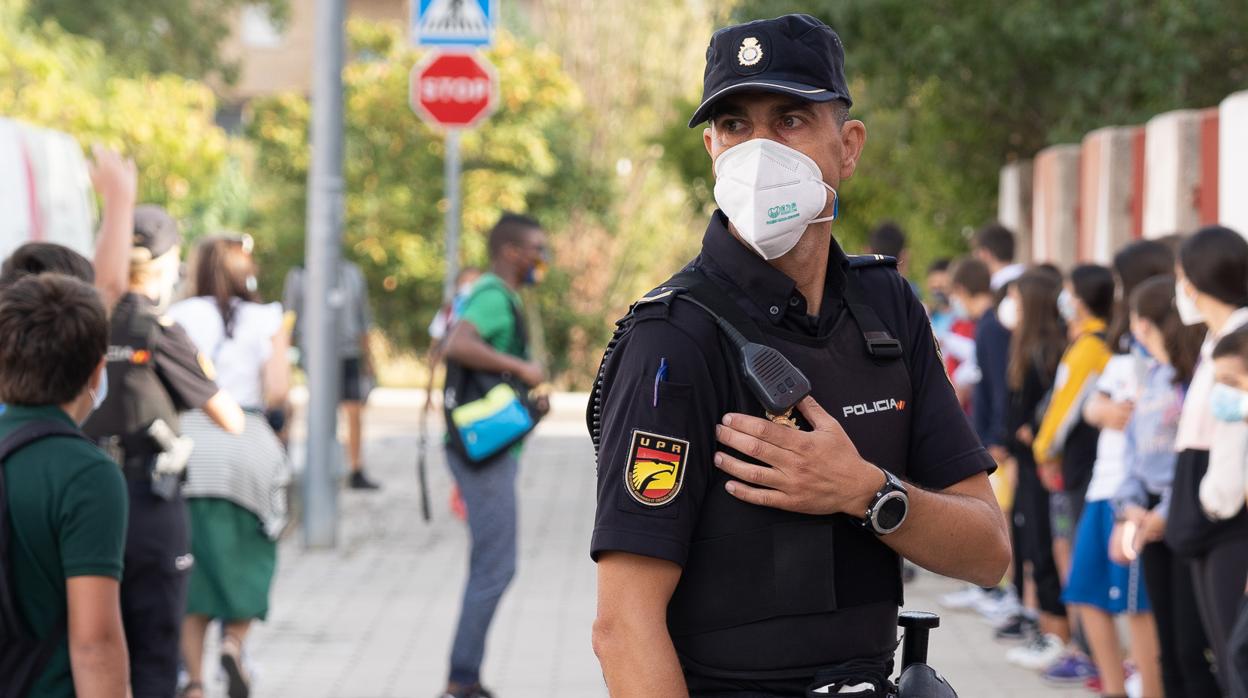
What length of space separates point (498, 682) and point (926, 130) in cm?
773

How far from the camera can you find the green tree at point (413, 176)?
24391 millimetres

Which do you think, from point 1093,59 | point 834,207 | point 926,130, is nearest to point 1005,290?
point 1093,59

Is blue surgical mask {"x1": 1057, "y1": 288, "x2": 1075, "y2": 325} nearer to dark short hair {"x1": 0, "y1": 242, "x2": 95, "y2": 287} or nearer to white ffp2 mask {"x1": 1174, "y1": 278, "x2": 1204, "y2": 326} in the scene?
white ffp2 mask {"x1": 1174, "y1": 278, "x2": 1204, "y2": 326}

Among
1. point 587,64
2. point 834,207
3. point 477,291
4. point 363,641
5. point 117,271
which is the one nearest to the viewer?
point 834,207

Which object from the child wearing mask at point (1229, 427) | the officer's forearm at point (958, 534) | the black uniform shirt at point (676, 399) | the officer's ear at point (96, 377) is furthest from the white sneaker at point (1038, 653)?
the black uniform shirt at point (676, 399)

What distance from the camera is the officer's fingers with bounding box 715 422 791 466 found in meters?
2.81

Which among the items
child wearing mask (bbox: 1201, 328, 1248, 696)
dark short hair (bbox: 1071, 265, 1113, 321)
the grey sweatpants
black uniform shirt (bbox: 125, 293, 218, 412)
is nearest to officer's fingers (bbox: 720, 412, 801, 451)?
child wearing mask (bbox: 1201, 328, 1248, 696)

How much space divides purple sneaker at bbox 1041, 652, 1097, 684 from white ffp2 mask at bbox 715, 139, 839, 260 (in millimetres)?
5876

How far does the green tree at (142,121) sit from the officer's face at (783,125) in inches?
891

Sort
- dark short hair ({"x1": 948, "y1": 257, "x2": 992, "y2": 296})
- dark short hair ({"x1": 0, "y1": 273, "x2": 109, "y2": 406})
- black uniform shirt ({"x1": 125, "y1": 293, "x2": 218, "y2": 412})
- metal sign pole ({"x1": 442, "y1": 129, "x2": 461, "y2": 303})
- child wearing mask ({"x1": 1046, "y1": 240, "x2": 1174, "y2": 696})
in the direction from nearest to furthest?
1. dark short hair ({"x1": 0, "y1": 273, "x2": 109, "y2": 406})
2. black uniform shirt ({"x1": 125, "y1": 293, "x2": 218, "y2": 412})
3. child wearing mask ({"x1": 1046, "y1": 240, "x2": 1174, "y2": 696})
4. dark short hair ({"x1": 948, "y1": 257, "x2": 992, "y2": 296})
5. metal sign pole ({"x1": 442, "y1": 129, "x2": 461, "y2": 303})


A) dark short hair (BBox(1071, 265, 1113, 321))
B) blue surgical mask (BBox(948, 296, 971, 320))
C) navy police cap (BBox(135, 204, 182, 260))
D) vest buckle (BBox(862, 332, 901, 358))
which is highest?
navy police cap (BBox(135, 204, 182, 260))

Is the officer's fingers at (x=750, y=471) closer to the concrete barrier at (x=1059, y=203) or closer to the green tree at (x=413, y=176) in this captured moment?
the concrete barrier at (x=1059, y=203)

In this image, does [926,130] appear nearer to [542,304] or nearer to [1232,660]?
[1232,660]

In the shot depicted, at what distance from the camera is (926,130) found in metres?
14.7
